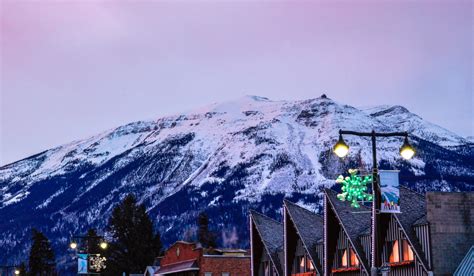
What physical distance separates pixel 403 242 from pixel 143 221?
9692cm

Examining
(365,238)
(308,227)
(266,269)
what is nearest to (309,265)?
(308,227)

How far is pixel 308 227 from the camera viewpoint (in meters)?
70.6

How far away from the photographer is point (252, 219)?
7975cm

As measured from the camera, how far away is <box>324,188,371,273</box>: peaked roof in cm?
5981

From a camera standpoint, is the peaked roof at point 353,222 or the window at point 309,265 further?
the window at point 309,265

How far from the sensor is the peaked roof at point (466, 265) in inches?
1986

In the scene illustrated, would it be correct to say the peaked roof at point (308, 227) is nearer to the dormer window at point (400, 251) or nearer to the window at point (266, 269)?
the window at point (266, 269)

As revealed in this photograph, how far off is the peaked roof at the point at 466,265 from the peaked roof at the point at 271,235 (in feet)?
84.3

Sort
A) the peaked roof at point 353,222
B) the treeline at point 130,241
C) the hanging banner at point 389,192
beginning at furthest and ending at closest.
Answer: the treeline at point 130,241, the peaked roof at point 353,222, the hanging banner at point 389,192

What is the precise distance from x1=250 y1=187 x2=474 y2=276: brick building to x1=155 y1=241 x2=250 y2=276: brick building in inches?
494

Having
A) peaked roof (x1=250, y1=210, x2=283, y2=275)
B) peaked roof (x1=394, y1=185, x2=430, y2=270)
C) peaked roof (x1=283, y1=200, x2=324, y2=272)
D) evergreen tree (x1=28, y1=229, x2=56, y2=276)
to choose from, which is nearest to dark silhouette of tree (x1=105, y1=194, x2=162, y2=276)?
evergreen tree (x1=28, y1=229, x2=56, y2=276)

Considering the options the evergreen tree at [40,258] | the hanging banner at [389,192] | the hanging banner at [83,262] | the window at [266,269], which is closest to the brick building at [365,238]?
the window at [266,269]

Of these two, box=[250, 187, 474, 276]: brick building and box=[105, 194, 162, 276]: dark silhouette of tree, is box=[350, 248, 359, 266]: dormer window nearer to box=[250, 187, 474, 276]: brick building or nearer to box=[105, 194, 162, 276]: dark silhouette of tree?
box=[250, 187, 474, 276]: brick building

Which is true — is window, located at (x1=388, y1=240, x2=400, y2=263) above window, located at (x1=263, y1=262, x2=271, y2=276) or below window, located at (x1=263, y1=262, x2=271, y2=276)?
above
